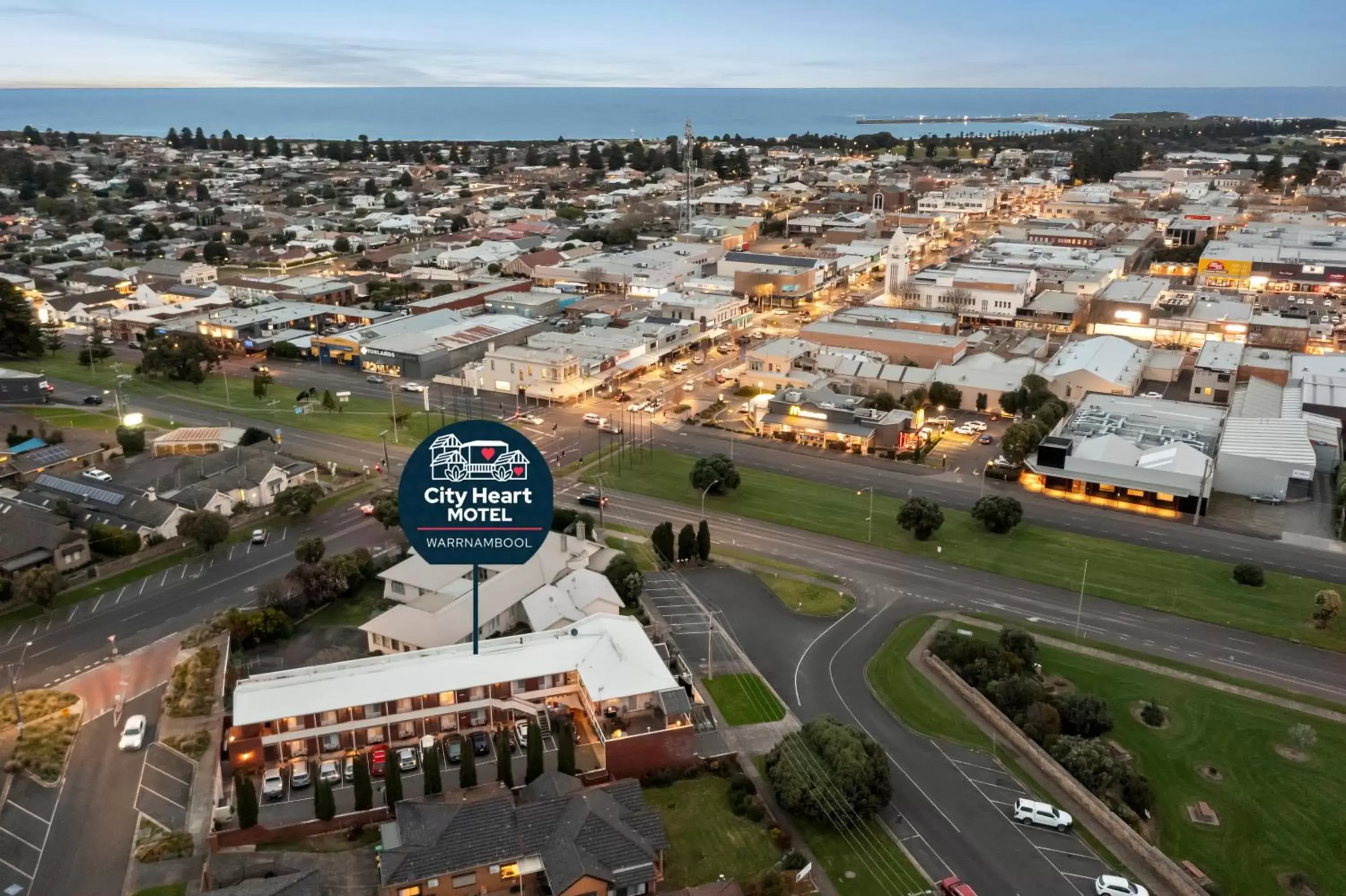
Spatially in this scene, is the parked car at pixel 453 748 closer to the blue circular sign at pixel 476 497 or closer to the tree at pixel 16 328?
the blue circular sign at pixel 476 497

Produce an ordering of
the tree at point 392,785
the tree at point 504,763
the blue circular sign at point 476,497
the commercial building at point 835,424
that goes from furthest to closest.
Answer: the commercial building at point 835,424 < the tree at point 504,763 < the blue circular sign at point 476,497 < the tree at point 392,785

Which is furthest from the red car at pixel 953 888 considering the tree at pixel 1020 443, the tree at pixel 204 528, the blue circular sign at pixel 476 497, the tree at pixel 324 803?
the tree at pixel 204 528

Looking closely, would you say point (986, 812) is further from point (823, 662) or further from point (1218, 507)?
point (1218, 507)

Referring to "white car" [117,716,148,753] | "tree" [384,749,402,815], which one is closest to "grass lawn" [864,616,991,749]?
"tree" [384,749,402,815]

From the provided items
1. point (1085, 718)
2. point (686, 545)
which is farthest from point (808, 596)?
point (1085, 718)

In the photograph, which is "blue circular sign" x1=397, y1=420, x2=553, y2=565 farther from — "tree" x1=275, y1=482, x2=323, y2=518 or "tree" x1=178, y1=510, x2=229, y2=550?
"tree" x1=275, y1=482, x2=323, y2=518

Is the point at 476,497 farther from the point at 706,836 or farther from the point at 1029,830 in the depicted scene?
the point at 1029,830
